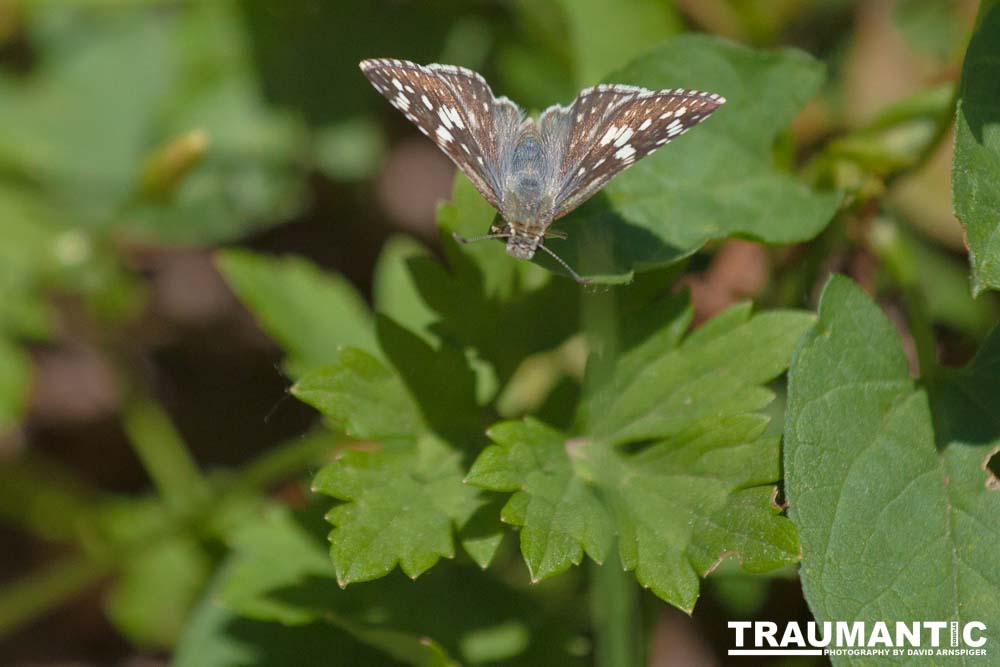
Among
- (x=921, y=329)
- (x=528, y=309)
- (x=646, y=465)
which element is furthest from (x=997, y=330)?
(x=528, y=309)

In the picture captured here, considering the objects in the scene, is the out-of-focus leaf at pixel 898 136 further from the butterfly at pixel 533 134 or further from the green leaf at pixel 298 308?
the green leaf at pixel 298 308

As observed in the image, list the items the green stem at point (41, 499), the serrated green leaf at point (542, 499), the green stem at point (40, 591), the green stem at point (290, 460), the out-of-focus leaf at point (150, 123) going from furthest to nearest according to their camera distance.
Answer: the out-of-focus leaf at point (150, 123), the green stem at point (41, 499), the green stem at point (40, 591), the green stem at point (290, 460), the serrated green leaf at point (542, 499)

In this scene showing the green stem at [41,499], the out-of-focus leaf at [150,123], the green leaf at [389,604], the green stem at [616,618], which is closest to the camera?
the green stem at [616,618]

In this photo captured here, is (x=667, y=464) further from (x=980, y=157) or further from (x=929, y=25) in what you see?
(x=929, y=25)

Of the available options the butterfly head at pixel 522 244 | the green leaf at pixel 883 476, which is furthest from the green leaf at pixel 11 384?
the green leaf at pixel 883 476

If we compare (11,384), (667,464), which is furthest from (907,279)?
(11,384)

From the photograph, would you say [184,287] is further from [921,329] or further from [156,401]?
[921,329]

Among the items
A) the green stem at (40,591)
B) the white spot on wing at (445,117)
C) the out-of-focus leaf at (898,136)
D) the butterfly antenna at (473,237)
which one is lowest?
the green stem at (40,591)
